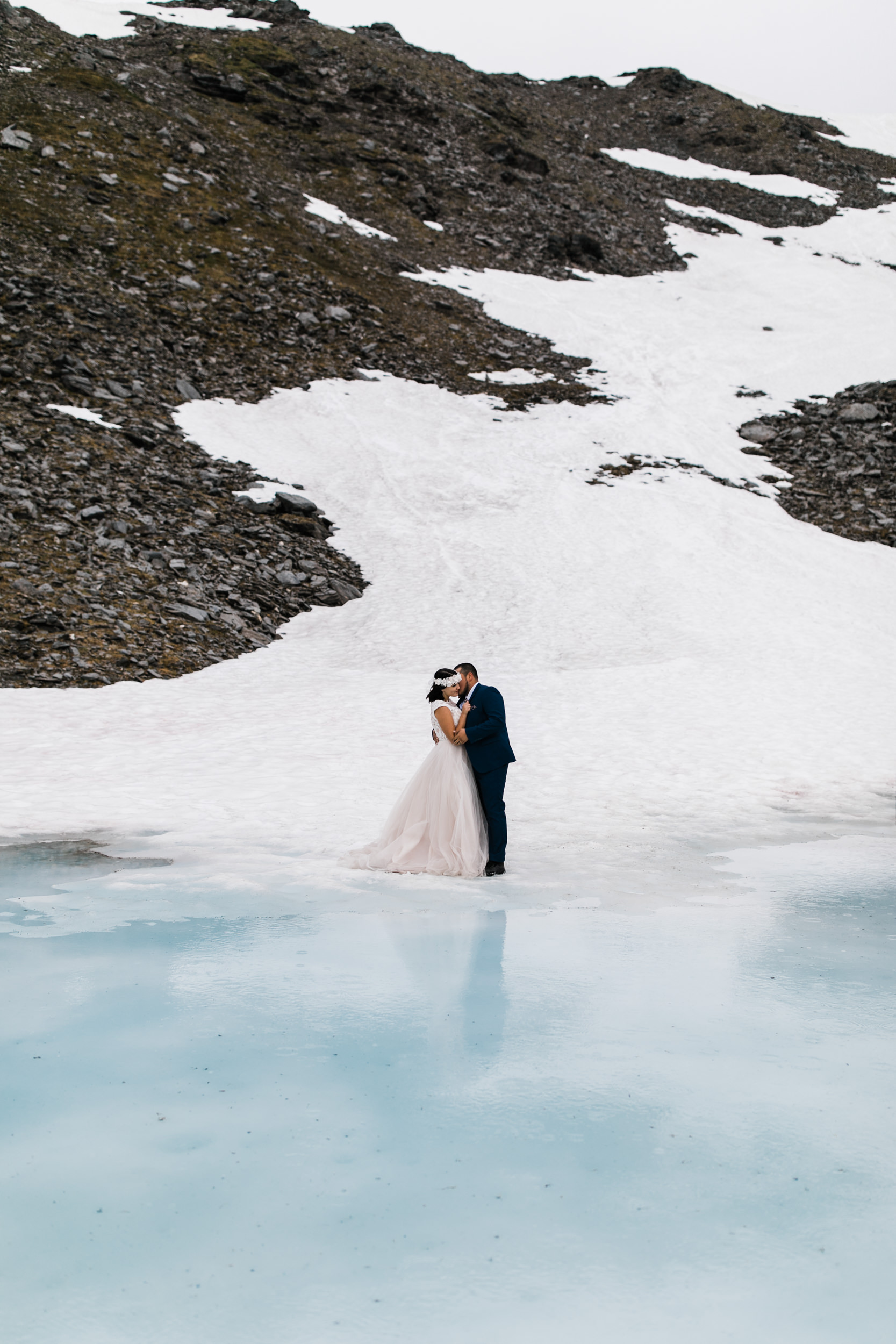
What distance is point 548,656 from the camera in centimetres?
2181

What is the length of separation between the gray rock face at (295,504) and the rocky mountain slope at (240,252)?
0.11 metres

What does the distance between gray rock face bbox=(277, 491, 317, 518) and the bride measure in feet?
56.3

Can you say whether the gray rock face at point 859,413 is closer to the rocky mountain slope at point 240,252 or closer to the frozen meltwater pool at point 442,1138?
the rocky mountain slope at point 240,252

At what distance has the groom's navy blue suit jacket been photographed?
9688 millimetres

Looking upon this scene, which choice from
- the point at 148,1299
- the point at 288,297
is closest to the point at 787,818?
the point at 148,1299

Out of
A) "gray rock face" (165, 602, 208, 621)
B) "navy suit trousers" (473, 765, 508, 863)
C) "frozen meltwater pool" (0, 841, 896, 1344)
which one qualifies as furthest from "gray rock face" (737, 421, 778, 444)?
"frozen meltwater pool" (0, 841, 896, 1344)

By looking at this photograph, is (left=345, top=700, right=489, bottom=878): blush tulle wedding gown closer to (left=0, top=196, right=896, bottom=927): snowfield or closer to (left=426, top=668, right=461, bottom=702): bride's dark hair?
(left=426, top=668, right=461, bottom=702): bride's dark hair

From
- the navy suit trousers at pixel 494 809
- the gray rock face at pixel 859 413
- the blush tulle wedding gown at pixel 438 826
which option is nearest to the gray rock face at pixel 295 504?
the blush tulle wedding gown at pixel 438 826

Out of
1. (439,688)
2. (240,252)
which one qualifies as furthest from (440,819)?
(240,252)

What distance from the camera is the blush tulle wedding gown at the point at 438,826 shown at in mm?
9688

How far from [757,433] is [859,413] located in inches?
150

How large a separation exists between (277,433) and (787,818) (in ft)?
74.1

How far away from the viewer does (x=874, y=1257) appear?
3.91 m

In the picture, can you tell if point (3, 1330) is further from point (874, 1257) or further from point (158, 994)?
point (874, 1257)
